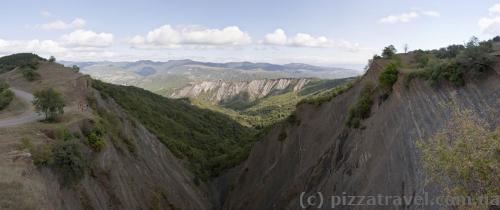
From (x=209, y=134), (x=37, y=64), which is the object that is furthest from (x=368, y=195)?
(x=209, y=134)

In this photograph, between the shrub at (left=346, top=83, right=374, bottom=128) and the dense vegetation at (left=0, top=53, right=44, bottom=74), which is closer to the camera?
the shrub at (left=346, top=83, right=374, bottom=128)

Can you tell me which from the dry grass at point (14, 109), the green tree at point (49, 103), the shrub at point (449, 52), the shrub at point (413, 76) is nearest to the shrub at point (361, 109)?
the shrub at point (413, 76)

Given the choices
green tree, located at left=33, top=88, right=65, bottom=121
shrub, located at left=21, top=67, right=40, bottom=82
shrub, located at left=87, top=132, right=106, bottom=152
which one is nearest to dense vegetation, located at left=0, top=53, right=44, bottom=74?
shrub, located at left=21, top=67, right=40, bottom=82

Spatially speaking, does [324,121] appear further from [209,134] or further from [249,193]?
[209,134]

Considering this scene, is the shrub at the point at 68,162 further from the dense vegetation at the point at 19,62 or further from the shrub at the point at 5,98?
the dense vegetation at the point at 19,62

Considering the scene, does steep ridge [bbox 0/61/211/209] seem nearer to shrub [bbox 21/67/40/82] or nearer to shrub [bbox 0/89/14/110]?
shrub [bbox 21/67/40/82]

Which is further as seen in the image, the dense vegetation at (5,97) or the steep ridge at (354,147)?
the dense vegetation at (5,97)
